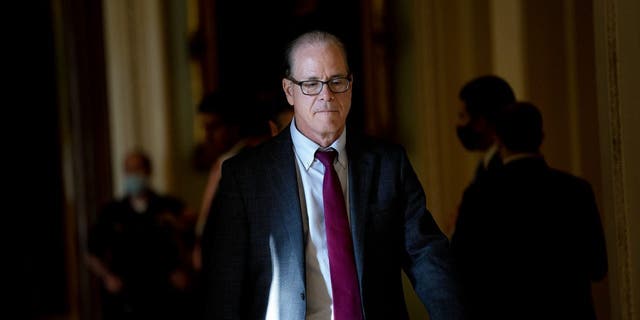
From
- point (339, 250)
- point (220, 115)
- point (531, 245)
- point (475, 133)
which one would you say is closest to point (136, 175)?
point (220, 115)

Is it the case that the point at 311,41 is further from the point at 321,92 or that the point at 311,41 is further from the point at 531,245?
the point at 531,245

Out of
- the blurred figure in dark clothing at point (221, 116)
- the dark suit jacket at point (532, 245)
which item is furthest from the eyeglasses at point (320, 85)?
the blurred figure in dark clothing at point (221, 116)

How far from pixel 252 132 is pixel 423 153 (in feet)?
3.50

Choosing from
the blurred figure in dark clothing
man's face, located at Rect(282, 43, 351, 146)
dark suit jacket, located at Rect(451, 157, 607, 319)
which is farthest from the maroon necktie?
the blurred figure in dark clothing

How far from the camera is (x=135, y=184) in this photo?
23.5ft

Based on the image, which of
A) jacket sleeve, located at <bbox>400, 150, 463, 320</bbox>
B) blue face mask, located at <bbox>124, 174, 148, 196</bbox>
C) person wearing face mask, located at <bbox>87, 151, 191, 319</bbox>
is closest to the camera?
jacket sleeve, located at <bbox>400, 150, 463, 320</bbox>

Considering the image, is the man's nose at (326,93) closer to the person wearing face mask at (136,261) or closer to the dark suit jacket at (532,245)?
the dark suit jacket at (532,245)

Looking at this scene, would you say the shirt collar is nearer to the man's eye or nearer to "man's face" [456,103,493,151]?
the man's eye

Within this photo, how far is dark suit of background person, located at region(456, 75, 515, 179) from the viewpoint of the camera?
4414 mm

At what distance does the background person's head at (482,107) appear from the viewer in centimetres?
442

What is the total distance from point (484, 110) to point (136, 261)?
3.18 m

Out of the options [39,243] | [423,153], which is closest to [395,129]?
[423,153]

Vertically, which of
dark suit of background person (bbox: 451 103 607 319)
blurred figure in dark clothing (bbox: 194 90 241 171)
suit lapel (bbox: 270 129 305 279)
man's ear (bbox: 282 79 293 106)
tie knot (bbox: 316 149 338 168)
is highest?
man's ear (bbox: 282 79 293 106)

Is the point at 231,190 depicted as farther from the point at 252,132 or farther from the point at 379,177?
the point at 252,132
